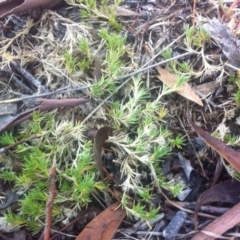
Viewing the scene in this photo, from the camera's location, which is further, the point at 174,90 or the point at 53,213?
the point at 174,90

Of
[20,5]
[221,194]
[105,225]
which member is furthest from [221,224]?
[20,5]

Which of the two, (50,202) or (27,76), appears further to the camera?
(27,76)

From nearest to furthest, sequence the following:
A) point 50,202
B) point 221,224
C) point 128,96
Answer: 1. point 50,202
2. point 221,224
3. point 128,96

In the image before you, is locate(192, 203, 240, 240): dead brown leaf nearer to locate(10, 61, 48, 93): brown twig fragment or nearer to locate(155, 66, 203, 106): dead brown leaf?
locate(155, 66, 203, 106): dead brown leaf

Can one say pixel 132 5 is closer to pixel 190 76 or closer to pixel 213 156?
pixel 190 76

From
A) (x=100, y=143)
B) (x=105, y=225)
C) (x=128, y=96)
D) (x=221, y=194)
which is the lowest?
(x=105, y=225)

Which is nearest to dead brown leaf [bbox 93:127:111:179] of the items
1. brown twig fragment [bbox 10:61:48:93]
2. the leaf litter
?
the leaf litter

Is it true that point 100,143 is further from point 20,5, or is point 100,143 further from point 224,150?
point 20,5

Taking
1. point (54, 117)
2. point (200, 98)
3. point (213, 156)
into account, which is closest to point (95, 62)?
point (54, 117)
